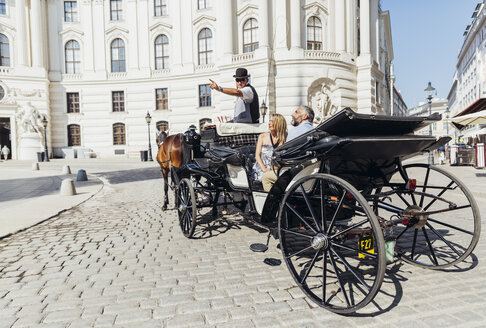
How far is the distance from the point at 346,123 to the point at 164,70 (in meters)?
31.1

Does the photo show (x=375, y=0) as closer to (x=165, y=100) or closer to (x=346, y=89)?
(x=346, y=89)

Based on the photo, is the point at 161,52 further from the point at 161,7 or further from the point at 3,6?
the point at 3,6

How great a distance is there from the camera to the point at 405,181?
3262mm

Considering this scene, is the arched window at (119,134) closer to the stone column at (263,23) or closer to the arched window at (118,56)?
the arched window at (118,56)

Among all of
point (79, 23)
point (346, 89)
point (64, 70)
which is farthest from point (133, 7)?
point (346, 89)

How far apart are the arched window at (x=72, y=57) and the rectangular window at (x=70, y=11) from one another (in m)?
2.53

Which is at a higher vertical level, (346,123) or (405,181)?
(346,123)

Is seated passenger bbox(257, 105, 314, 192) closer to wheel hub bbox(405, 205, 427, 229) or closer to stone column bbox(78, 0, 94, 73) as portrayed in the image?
wheel hub bbox(405, 205, 427, 229)

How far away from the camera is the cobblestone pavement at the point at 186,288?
2520 mm

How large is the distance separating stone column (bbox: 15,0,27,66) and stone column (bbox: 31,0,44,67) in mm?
814

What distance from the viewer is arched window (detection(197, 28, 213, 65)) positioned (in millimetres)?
29938

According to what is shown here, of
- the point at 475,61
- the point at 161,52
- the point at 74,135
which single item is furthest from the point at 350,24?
the point at 475,61

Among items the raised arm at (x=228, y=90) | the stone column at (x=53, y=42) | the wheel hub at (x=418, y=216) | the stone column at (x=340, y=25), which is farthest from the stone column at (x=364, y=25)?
the stone column at (x=53, y=42)

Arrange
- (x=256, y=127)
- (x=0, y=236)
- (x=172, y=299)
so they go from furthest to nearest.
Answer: (x=256, y=127) < (x=0, y=236) < (x=172, y=299)
